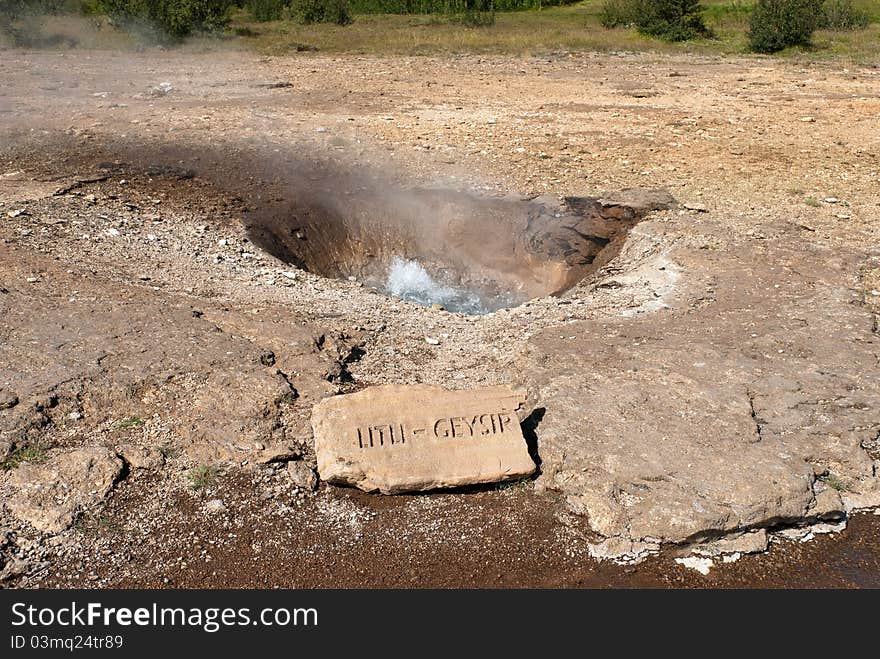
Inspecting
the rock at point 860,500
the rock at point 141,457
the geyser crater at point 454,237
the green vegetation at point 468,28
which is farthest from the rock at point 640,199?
the green vegetation at point 468,28

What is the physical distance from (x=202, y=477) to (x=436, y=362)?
5.36ft

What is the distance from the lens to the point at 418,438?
3.86 metres

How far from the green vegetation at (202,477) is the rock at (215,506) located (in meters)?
0.10

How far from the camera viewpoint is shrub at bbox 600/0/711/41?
18.9m

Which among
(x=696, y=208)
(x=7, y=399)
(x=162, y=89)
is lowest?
(x=7, y=399)

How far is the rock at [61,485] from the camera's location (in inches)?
135

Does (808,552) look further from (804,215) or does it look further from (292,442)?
(804,215)

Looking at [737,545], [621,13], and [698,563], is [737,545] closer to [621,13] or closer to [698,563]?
[698,563]

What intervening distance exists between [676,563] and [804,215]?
482 centimetres

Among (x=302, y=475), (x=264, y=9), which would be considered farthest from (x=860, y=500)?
(x=264, y=9)

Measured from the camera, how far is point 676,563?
3.39 metres

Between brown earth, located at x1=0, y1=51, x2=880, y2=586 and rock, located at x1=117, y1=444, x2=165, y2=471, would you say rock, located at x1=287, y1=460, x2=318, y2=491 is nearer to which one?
brown earth, located at x1=0, y1=51, x2=880, y2=586

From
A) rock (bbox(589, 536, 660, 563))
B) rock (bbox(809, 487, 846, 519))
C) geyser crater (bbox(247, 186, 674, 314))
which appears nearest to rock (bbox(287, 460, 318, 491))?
rock (bbox(589, 536, 660, 563))

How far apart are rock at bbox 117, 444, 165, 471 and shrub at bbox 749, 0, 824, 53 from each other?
1694cm
